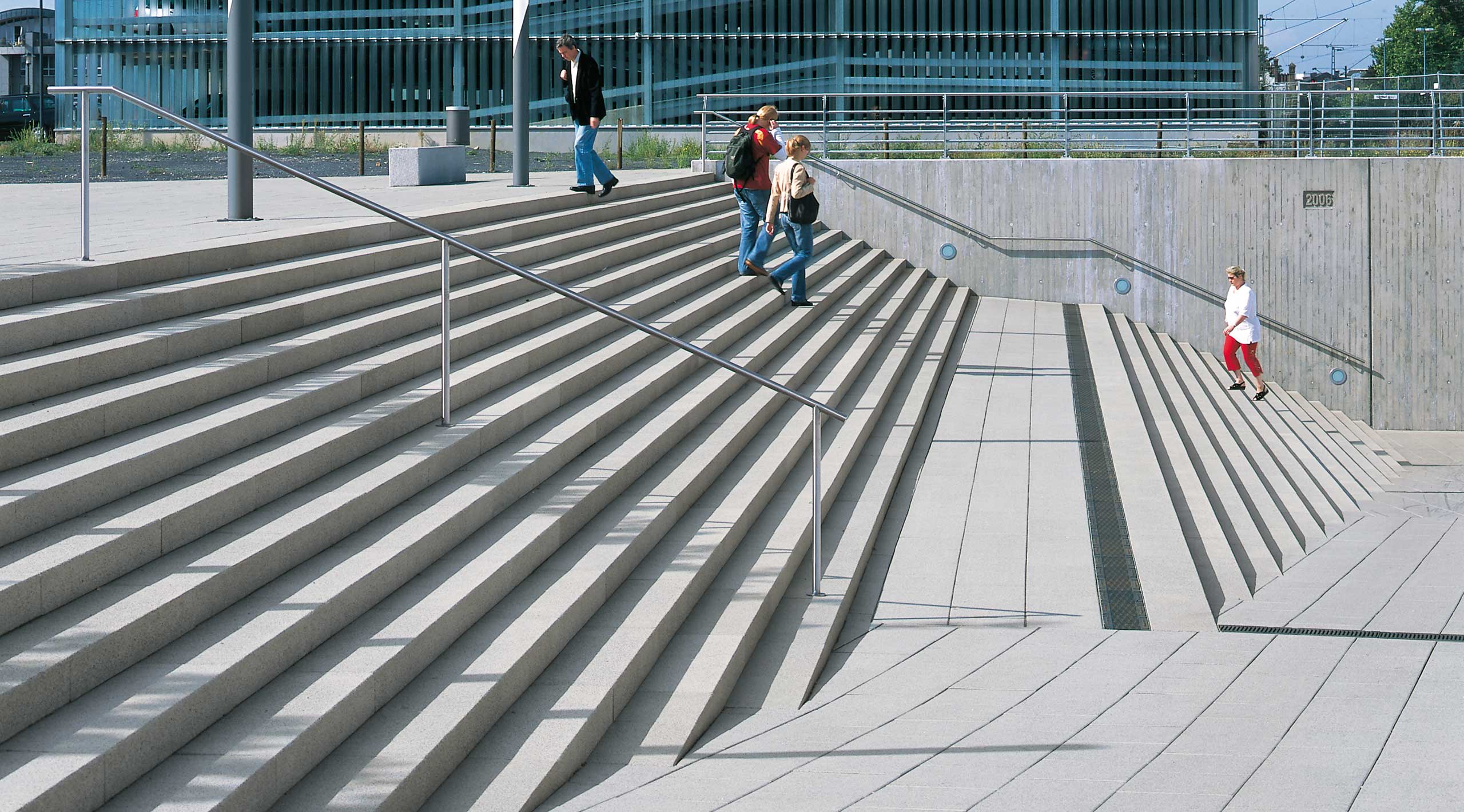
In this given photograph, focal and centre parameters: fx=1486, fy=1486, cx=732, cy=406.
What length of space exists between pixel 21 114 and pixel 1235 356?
3268 cm

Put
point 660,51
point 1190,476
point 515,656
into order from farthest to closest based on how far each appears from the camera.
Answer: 1. point 660,51
2. point 1190,476
3. point 515,656

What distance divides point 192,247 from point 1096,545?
5.42m

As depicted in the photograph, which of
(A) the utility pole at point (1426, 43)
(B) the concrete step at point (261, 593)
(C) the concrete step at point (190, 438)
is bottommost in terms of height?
(B) the concrete step at point (261, 593)

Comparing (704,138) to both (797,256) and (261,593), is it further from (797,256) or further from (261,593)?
(261,593)

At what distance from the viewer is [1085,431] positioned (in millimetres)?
12305

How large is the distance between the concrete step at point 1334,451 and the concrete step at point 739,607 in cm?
597

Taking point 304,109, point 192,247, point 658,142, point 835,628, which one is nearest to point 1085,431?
point 835,628

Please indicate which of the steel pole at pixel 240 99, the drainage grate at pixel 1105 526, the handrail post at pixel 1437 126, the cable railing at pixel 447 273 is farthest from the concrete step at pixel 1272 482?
the steel pole at pixel 240 99

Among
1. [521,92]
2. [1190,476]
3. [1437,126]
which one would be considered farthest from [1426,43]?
[1190,476]

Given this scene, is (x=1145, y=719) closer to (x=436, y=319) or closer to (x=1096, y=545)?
(x=1096, y=545)

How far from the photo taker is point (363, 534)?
18.7ft

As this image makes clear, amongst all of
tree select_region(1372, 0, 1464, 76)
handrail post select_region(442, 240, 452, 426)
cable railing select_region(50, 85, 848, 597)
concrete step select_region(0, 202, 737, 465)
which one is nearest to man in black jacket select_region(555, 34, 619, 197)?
concrete step select_region(0, 202, 737, 465)

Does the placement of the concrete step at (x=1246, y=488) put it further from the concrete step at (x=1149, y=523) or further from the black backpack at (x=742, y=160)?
the black backpack at (x=742, y=160)

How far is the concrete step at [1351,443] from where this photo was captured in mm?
16250
